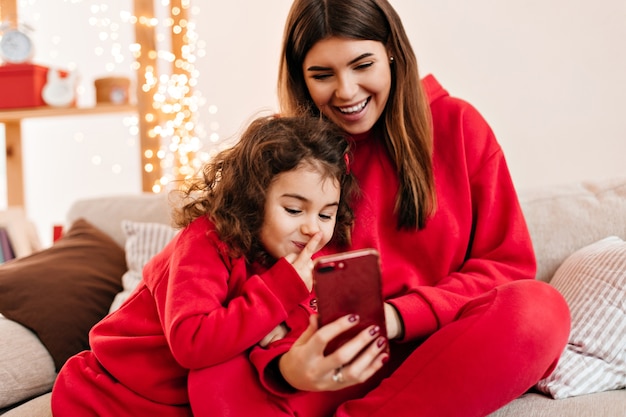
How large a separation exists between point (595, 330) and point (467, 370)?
402mm

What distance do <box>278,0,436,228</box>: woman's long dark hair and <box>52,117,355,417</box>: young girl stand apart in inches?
7.5

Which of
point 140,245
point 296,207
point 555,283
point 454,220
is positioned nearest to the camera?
point 296,207

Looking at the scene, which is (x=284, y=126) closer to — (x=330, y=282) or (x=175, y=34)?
(x=330, y=282)

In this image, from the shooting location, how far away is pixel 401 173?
57.7 inches

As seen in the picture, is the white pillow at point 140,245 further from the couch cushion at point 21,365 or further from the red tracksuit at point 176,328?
the red tracksuit at point 176,328

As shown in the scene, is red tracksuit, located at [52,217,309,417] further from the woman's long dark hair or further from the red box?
the red box

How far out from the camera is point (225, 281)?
1.18 m

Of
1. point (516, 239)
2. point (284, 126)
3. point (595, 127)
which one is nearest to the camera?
point (284, 126)

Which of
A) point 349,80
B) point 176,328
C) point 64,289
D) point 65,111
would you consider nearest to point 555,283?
point 349,80

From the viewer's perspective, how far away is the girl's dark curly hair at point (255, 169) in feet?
4.05

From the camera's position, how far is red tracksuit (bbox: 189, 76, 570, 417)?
108cm

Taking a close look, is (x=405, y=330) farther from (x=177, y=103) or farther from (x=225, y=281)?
(x=177, y=103)

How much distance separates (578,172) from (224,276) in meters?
1.60

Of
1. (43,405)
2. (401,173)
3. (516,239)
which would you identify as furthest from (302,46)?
(43,405)
